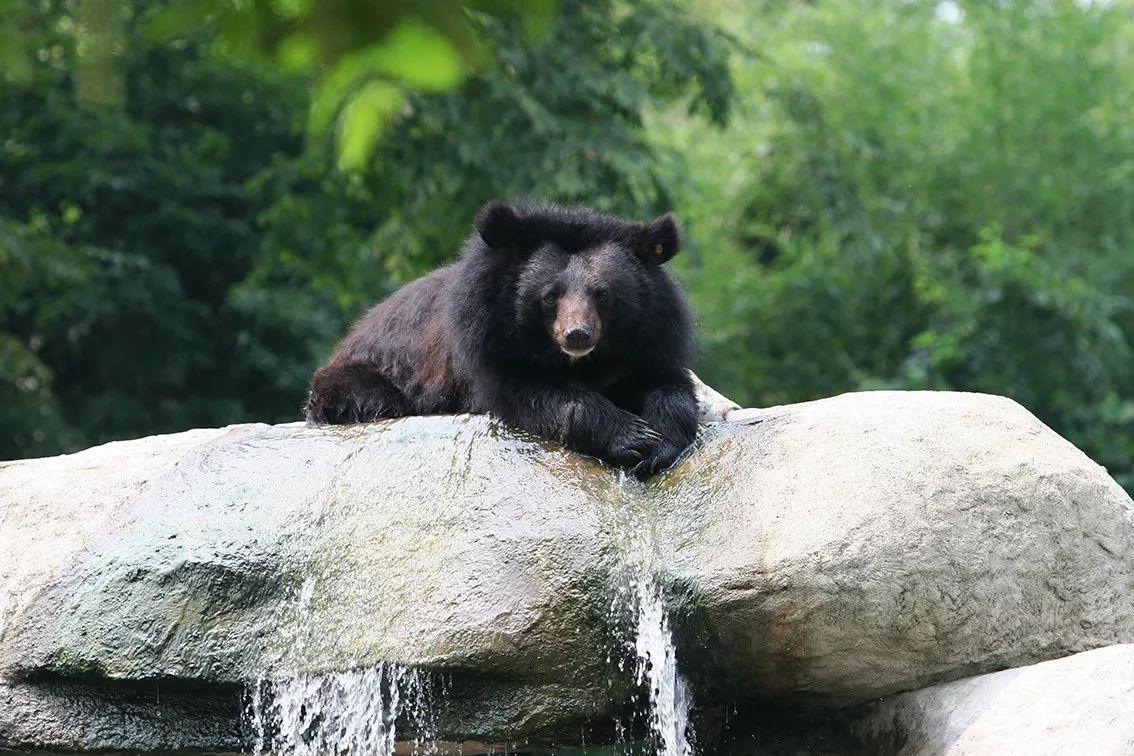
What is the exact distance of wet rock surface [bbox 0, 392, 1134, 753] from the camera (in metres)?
5.06

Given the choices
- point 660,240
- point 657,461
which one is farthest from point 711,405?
point 657,461

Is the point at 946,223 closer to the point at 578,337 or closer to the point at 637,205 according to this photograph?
the point at 637,205

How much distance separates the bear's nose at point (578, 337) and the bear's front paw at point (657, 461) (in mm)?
458

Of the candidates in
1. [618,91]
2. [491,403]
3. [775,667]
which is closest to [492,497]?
[491,403]

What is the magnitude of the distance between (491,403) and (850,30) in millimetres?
12748

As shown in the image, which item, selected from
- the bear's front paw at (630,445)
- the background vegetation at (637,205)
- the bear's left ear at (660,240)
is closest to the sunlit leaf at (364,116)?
the bear's front paw at (630,445)

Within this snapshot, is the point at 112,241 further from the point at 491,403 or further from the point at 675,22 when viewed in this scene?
the point at 491,403

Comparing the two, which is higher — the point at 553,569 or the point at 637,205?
the point at 637,205

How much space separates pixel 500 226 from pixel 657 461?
1144 millimetres

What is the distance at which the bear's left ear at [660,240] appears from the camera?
6.08m

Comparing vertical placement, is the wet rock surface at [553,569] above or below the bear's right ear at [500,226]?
below

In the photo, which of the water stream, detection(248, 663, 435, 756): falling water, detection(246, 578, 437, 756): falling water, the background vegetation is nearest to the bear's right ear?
the water stream

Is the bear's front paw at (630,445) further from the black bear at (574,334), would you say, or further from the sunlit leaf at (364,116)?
the sunlit leaf at (364,116)

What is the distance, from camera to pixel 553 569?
5133 millimetres
